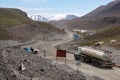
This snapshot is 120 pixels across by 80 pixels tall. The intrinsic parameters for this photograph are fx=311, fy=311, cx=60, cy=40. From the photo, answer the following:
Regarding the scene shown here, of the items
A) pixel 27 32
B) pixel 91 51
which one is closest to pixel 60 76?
pixel 91 51

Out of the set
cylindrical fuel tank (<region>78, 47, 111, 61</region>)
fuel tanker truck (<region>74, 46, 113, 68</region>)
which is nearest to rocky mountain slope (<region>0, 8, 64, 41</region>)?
fuel tanker truck (<region>74, 46, 113, 68</region>)

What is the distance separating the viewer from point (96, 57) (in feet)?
205

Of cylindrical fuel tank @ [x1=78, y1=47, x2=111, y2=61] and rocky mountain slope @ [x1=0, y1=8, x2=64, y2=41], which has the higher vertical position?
rocky mountain slope @ [x1=0, y1=8, x2=64, y2=41]

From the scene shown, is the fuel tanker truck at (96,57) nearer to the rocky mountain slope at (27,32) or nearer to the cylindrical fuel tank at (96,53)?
the cylindrical fuel tank at (96,53)

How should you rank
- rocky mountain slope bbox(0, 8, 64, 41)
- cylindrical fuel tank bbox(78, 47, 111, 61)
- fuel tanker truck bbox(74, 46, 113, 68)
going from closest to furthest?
1. cylindrical fuel tank bbox(78, 47, 111, 61)
2. fuel tanker truck bbox(74, 46, 113, 68)
3. rocky mountain slope bbox(0, 8, 64, 41)

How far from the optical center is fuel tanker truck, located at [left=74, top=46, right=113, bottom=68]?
59656 mm

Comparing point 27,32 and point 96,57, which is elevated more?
point 27,32

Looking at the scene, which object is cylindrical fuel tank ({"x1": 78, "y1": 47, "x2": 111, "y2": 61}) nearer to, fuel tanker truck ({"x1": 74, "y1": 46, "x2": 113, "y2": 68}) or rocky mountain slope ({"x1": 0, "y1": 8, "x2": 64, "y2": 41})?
fuel tanker truck ({"x1": 74, "y1": 46, "x2": 113, "y2": 68})

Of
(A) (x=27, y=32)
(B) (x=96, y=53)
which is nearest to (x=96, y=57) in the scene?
(B) (x=96, y=53)

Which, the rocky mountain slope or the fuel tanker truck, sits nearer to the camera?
the fuel tanker truck

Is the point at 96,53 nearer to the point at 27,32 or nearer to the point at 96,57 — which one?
the point at 96,57

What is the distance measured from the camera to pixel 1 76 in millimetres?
26156

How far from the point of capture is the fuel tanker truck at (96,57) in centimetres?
5966

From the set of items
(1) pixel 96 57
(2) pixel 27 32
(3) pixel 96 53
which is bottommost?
(1) pixel 96 57
